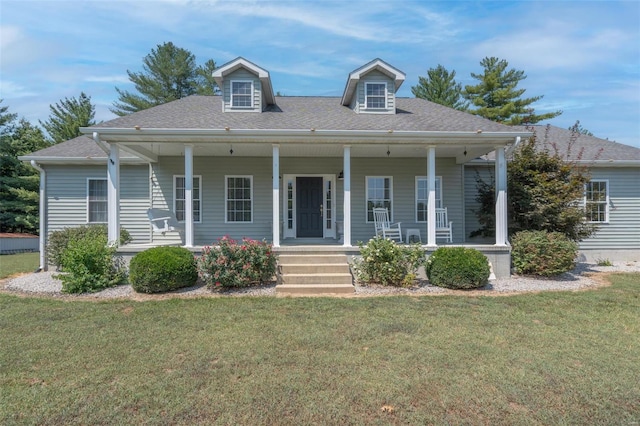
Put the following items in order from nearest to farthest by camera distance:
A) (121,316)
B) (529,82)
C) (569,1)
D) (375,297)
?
(121,316), (375,297), (569,1), (529,82)

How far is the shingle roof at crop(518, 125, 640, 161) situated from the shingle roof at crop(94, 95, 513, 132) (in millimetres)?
2855

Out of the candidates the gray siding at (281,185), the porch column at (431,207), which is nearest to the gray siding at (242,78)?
the gray siding at (281,185)

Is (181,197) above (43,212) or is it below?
above

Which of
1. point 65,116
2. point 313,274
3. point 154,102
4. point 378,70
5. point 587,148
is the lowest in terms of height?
point 313,274

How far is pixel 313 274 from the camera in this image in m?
7.61

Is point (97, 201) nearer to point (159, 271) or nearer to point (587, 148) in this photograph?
point (159, 271)

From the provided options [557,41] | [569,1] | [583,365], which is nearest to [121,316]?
[583,365]

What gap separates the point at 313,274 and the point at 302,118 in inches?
171

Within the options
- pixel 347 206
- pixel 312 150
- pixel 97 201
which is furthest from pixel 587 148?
pixel 97 201

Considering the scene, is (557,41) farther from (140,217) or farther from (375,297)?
(140,217)

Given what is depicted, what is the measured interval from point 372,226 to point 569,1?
7.56 metres

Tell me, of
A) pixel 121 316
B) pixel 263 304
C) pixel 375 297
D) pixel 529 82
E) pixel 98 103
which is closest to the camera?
pixel 121 316

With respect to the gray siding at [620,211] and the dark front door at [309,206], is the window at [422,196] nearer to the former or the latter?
the gray siding at [620,211]

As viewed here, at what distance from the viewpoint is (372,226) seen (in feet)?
36.2
